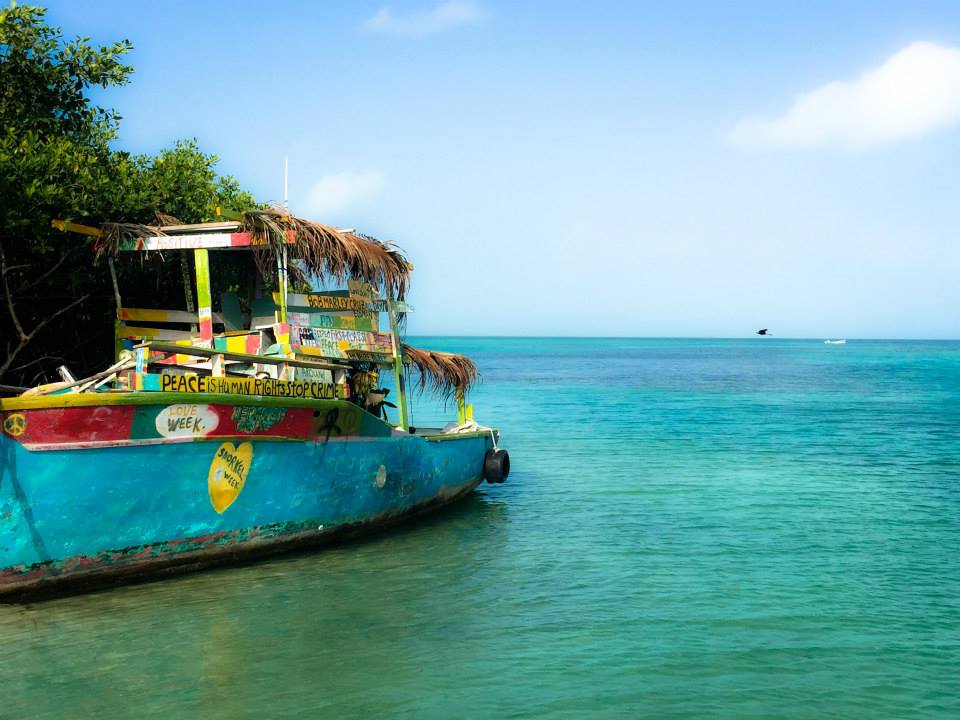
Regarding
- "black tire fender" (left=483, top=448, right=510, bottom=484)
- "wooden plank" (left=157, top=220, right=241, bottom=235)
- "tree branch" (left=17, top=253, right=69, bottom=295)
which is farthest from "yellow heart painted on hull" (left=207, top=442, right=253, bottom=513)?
"black tire fender" (left=483, top=448, right=510, bottom=484)

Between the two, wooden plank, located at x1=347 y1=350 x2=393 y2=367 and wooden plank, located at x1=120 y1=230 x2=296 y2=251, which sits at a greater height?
wooden plank, located at x1=120 y1=230 x2=296 y2=251

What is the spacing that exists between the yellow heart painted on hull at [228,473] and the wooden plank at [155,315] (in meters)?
2.55

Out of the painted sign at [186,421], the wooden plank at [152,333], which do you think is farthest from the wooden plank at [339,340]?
the painted sign at [186,421]

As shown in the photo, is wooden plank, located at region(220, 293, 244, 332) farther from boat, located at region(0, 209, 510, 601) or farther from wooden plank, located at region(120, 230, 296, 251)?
wooden plank, located at region(120, 230, 296, 251)

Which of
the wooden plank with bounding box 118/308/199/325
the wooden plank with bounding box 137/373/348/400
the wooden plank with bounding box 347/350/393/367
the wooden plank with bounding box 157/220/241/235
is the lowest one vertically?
the wooden plank with bounding box 137/373/348/400

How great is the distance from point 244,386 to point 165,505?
52.4 inches

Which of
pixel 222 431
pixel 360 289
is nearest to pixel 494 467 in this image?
pixel 360 289

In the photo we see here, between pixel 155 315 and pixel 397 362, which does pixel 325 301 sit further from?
pixel 155 315

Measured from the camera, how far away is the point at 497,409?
37.7 metres

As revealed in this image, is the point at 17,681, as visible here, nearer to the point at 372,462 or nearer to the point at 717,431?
the point at 372,462

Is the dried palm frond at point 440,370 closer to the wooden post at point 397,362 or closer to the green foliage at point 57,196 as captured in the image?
the wooden post at point 397,362

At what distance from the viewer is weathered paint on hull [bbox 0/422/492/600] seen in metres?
7.84

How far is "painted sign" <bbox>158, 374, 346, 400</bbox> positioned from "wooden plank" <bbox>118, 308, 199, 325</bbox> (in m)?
2.20

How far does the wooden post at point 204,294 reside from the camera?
10.1 m
